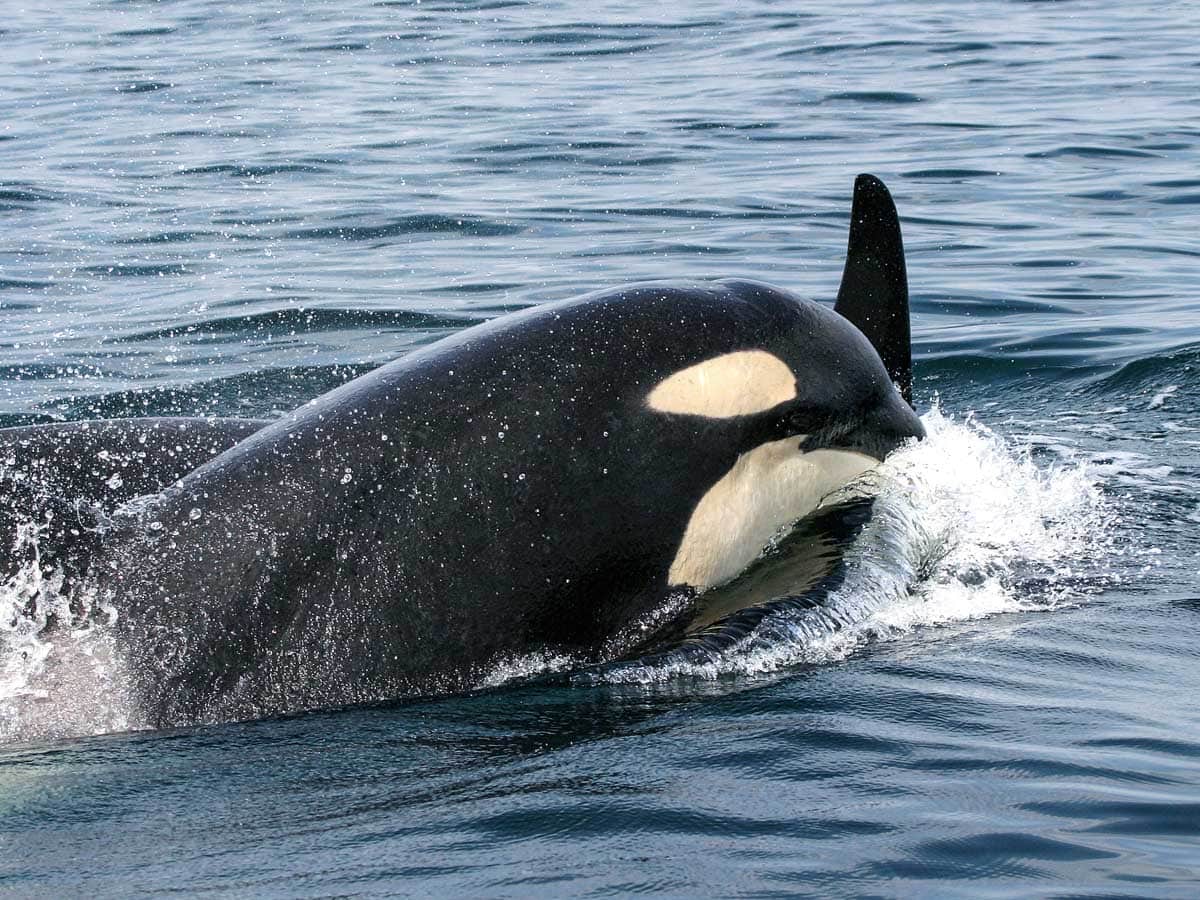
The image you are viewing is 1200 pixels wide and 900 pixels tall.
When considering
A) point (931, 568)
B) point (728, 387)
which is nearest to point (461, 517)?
point (728, 387)

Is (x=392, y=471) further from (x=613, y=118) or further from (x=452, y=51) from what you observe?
(x=452, y=51)

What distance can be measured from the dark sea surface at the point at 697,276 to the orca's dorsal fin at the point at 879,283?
61 centimetres

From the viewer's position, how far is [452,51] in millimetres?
31781

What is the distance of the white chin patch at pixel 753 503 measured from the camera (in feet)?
22.2

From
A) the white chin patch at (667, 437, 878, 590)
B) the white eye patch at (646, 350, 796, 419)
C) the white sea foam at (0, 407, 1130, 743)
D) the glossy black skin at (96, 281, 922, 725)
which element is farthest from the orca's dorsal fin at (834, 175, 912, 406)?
the glossy black skin at (96, 281, 922, 725)

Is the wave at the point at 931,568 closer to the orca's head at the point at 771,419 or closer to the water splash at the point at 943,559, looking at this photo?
the water splash at the point at 943,559

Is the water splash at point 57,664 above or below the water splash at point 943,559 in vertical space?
above

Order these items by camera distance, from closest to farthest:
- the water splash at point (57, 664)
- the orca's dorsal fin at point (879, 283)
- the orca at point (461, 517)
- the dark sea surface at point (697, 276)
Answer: the dark sea surface at point (697, 276) → the water splash at point (57, 664) → the orca at point (461, 517) → the orca's dorsal fin at point (879, 283)

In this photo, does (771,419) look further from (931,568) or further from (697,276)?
(697,276)

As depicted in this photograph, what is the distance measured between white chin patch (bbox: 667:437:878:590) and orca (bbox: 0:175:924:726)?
15mm

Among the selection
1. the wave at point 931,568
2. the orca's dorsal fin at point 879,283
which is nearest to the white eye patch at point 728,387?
the wave at point 931,568

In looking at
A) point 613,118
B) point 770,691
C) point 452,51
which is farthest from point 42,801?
point 452,51

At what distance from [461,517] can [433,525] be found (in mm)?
101

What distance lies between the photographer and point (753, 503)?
23.3 feet
